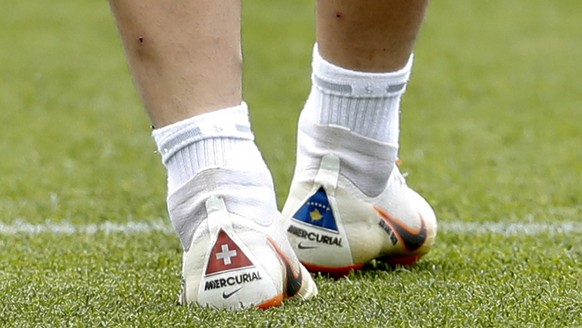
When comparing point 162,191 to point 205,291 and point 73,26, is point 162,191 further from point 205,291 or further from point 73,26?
point 73,26

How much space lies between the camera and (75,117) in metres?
3.83

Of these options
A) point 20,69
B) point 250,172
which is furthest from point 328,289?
point 20,69

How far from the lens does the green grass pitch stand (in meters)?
1.43

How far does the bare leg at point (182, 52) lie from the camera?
1.39 metres

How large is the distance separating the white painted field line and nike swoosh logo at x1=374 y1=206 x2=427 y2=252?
35 cm

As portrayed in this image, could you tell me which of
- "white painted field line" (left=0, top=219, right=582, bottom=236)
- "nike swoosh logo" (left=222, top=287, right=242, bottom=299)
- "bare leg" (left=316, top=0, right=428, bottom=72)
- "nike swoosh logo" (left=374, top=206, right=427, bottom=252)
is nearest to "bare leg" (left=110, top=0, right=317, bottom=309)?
"nike swoosh logo" (left=222, top=287, right=242, bottom=299)

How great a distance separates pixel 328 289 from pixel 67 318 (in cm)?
38

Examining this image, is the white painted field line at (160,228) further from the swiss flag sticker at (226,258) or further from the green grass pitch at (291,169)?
the swiss flag sticker at (226,258)

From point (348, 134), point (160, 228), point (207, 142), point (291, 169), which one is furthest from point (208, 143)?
point (291, 169)

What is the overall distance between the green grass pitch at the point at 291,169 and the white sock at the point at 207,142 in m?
0.18

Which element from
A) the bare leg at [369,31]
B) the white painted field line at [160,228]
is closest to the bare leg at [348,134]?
the bare leg at [369,31]

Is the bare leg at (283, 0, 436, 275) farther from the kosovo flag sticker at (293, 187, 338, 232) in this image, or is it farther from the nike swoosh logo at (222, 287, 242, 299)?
the nike swoosh logo at (222, 287, 242, 299)

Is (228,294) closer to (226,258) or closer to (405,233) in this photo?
(226,258)

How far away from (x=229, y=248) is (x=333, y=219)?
0.38m
